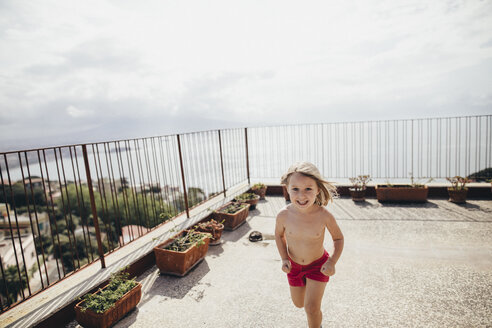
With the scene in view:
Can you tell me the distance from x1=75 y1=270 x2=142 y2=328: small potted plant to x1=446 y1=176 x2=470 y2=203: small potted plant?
6588mm

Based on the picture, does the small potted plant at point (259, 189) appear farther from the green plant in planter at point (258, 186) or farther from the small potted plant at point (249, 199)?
the small potted plant at point (249, 199)

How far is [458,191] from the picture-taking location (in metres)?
5.89

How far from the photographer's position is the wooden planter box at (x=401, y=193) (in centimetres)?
607

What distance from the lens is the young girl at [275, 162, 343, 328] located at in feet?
7.34

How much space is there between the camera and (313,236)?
2.34 m

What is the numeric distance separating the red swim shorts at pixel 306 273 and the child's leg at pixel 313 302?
0.05m

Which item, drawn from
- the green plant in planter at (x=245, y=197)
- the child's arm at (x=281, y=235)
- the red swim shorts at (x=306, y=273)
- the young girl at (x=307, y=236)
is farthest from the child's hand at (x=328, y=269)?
the green plant in planter at (x=245, y=197)

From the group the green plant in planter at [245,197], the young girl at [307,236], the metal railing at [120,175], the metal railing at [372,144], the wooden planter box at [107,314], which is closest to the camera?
the young girl at [307,236]

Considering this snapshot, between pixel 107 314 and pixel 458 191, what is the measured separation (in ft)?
22.7

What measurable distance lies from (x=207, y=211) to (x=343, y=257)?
275 cm

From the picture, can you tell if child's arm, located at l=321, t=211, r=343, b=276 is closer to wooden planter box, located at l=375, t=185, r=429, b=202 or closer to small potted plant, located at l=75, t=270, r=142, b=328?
small potted plant, located at l=75, t=270, r=142, b=328

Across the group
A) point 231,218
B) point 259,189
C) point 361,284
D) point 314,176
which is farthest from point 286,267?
point 259,189

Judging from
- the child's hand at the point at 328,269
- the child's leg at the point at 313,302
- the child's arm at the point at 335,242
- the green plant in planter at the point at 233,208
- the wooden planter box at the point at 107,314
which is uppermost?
the child's arm at the point at 335,242

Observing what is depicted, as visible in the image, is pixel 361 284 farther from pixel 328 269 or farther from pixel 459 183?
pixel 459 183
